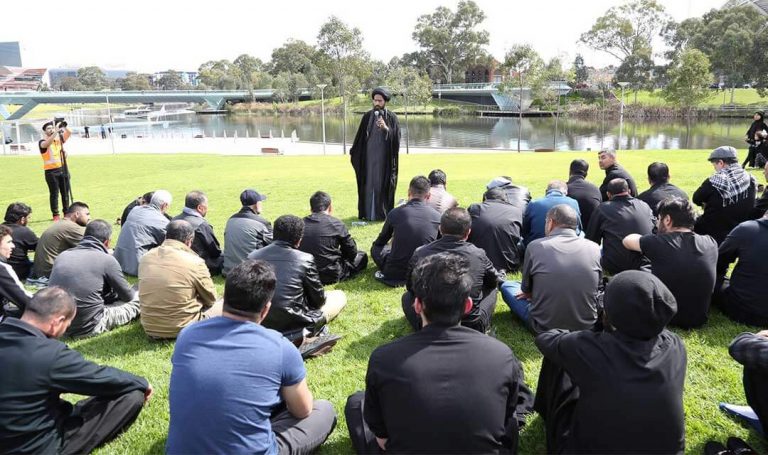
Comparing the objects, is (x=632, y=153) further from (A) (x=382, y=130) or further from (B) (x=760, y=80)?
(B) (x=760, y=80)

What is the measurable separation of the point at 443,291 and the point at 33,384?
2269 millimetres

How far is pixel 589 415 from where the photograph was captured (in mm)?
2588

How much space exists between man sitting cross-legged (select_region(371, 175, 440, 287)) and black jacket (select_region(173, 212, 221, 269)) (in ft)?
7.33

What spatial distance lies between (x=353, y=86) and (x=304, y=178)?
42.2 m

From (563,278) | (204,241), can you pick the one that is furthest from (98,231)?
(563,278)

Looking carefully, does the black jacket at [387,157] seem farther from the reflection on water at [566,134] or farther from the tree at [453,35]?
the tree at [453,35]

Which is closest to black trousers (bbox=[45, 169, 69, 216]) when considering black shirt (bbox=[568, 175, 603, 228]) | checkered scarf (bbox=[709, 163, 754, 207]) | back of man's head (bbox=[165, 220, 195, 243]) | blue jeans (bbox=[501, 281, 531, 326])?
back of man's head (bbox=[165, 220, 195, 243])

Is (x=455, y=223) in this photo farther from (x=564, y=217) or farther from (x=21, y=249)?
(x=21, y=249)

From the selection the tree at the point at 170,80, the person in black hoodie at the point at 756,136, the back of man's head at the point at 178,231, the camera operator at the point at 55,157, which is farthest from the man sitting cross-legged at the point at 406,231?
the tree at the point at 170,80

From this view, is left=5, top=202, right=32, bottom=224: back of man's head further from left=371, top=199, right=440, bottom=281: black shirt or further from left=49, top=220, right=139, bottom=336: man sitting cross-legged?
left=371, top=199, right=440, bottom=281: black shirt

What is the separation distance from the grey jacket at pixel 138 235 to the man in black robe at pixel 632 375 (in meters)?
5.92

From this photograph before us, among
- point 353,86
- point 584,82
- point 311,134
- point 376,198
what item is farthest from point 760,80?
point 376,198

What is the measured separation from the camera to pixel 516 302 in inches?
197

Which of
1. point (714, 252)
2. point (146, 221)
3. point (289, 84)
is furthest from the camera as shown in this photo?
point (289, 84)
